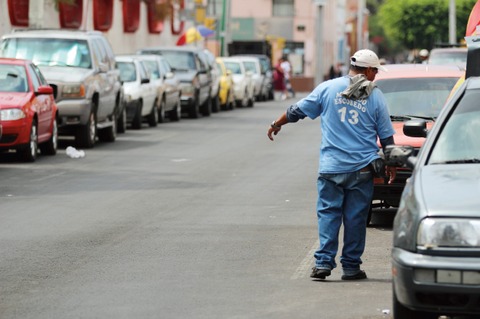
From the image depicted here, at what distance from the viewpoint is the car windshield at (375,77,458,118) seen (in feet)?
47.1

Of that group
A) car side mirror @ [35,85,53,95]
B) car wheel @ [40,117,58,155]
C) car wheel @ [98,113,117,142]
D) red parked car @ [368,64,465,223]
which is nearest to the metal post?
car wheel @ [98,113,117,142]

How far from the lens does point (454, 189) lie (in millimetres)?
7430

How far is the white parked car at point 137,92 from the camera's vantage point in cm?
3105

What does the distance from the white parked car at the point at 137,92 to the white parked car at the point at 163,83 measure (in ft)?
2.04

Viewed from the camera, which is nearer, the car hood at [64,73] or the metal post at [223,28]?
the car hood at [64,73]

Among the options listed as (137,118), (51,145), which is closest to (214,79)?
(137,118)

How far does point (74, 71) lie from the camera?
24.9 meters

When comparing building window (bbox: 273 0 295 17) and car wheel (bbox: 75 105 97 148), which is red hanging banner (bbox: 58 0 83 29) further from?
building window (bbox: 273 0 295 17)

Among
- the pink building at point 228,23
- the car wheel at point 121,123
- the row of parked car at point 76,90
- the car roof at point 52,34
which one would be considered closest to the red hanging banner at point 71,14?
the pink building at point 228,23

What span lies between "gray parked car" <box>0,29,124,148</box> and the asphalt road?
2.05 m

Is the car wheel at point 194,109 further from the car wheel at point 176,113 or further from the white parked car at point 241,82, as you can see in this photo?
the white parked car at point 241,82

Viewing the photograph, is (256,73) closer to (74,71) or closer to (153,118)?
(153,118)

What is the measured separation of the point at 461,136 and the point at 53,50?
17.8 m

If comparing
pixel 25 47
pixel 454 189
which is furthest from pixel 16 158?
pixel 454 189
